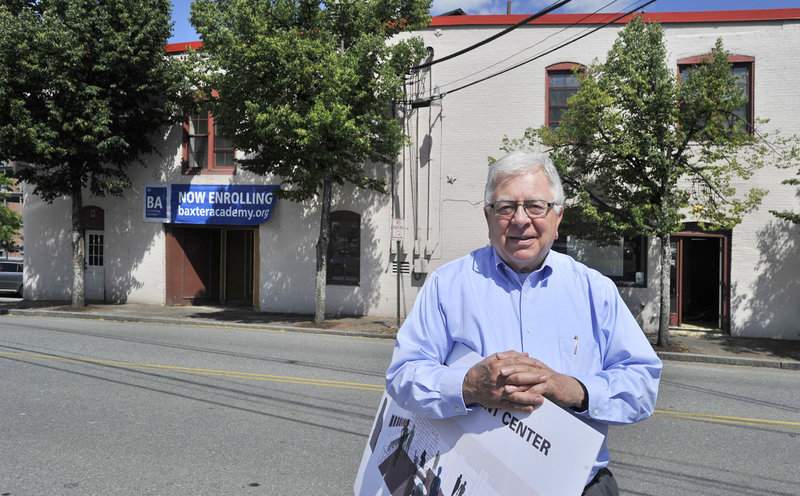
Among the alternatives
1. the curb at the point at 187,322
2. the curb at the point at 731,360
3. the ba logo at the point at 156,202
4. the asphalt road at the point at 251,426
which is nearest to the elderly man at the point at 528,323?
the asphalt road at the point at 251,426

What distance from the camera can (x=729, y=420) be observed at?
7.45 meters

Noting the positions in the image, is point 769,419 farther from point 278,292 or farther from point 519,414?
point 278,292

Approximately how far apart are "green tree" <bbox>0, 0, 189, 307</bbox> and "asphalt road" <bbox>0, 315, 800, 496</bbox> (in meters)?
7.50

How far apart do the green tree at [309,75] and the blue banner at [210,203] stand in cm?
279

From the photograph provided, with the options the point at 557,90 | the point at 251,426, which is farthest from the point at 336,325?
the point at 251,426

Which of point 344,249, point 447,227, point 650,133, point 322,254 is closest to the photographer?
point 650,133

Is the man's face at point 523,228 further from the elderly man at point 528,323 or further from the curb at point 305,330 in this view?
the curb at point 305,330

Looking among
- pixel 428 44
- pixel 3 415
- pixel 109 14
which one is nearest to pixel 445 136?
pixel 428 44

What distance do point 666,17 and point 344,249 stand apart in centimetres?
992

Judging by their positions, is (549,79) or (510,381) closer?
(510,381)

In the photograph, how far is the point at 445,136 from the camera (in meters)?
17.2

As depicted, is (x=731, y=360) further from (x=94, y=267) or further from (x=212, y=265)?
(x=94, y=267)

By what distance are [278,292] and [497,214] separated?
56.0 feet

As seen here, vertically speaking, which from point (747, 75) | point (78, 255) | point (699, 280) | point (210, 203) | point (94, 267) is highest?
point (747, 75)
